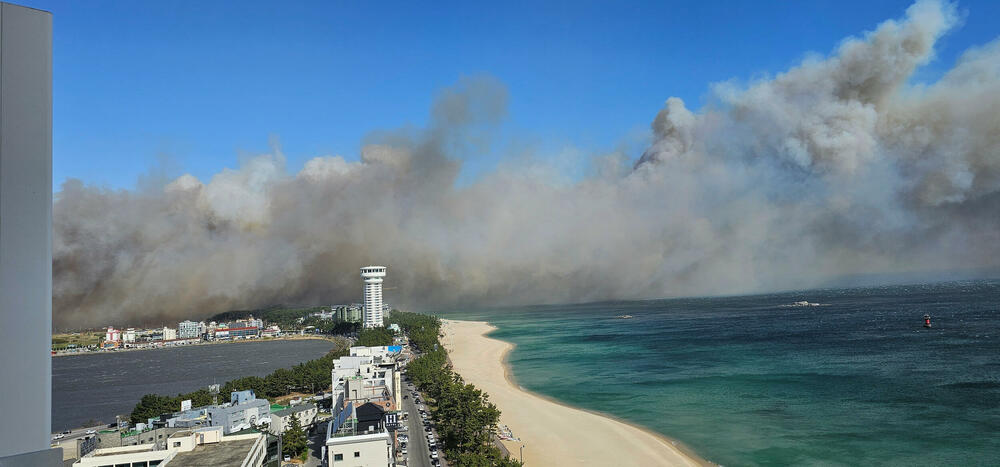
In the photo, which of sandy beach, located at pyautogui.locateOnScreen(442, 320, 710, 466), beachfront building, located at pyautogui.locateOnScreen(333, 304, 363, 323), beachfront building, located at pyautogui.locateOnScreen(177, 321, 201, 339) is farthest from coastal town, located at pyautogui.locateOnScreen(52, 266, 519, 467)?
beachfront building, located at pyautogui.locateOnScreen(177, 321, 201, 339)

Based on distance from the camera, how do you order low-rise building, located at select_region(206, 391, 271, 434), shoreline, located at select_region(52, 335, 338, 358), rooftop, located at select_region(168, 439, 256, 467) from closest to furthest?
rooftop, located at select_region(168, 439, 256, 467)
low-rise building, located at select_region(206, 391, 271, 434)
shoreline, located at select_region(52, 335, 338, 358)

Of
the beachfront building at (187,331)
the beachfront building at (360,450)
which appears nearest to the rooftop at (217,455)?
the beachfront building at (360,450)

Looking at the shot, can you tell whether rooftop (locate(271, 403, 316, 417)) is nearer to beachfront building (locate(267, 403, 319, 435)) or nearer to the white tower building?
beachfront building (locate(267, 403, 319, 435))

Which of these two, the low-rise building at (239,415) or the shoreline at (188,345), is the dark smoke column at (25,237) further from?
the shoreline at (188,345)

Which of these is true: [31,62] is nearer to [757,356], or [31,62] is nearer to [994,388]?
[994,388]

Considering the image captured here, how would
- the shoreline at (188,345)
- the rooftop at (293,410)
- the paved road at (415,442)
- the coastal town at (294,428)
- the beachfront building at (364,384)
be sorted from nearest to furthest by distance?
the coastal town at (294,428), the paved road at (415,442), the beachfront building at (364,384), the rooftop at (293,410), the shoreline at (188,345)

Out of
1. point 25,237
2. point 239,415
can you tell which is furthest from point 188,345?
point 25,237
